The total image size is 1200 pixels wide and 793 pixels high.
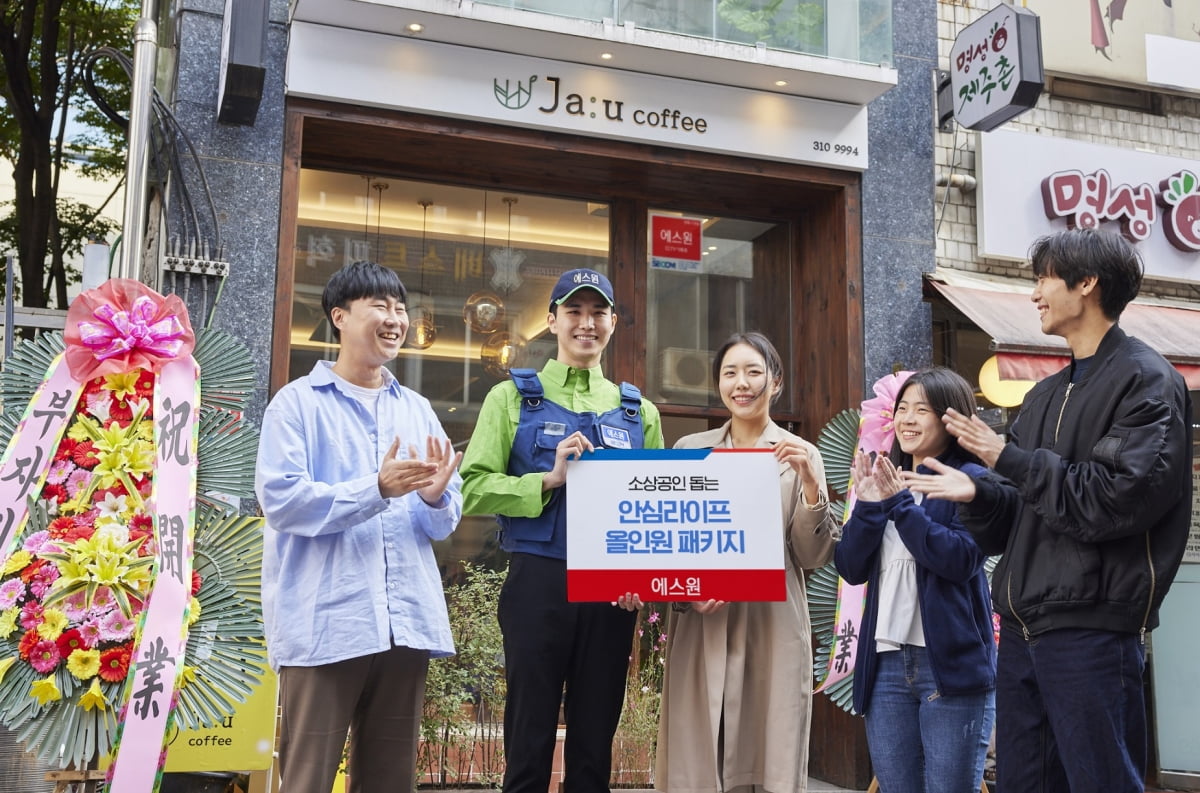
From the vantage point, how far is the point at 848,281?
810 centimetres

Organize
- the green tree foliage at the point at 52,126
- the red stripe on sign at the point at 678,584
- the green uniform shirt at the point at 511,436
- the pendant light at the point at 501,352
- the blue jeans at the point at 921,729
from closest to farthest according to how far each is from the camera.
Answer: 1. the blue jeans at the point at 921,729
2. the red stripe on sign at the point at 678,584
3. the green uniform shirt at the point at 511,436
4. the pendant light at the point at 501,352
5. the green tree foliage at the point at 52,126

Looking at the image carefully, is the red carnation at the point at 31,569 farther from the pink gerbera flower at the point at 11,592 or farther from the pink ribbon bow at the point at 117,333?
the pink ribbon bow at the point at 117,333

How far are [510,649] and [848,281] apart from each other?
16.6ft

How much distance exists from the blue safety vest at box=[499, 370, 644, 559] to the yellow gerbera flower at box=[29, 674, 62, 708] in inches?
64.7

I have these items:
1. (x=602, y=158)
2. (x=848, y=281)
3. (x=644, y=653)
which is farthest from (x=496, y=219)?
(x=644, y=653)

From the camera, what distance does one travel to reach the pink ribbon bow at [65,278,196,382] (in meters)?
4.32

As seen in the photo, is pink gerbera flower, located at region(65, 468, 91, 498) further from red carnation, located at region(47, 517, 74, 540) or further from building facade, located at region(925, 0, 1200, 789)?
building facade, located at region(925, 0, 1200, 789)

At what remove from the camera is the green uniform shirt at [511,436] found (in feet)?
12.6

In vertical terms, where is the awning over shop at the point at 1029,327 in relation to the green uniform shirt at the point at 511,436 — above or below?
above

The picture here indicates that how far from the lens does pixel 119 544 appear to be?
13.7ft

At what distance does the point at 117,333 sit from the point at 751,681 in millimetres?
2696

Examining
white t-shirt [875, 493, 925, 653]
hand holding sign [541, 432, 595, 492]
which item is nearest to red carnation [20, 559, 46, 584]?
hand holding sign [541, 432, 595, 492]

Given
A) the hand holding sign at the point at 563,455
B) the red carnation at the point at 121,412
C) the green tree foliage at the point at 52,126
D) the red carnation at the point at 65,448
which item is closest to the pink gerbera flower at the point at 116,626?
the red carnation at the point at 65,448

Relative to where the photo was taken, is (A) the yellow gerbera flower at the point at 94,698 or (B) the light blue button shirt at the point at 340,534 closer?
(B) the light blue button shirt at the point at 340,534
